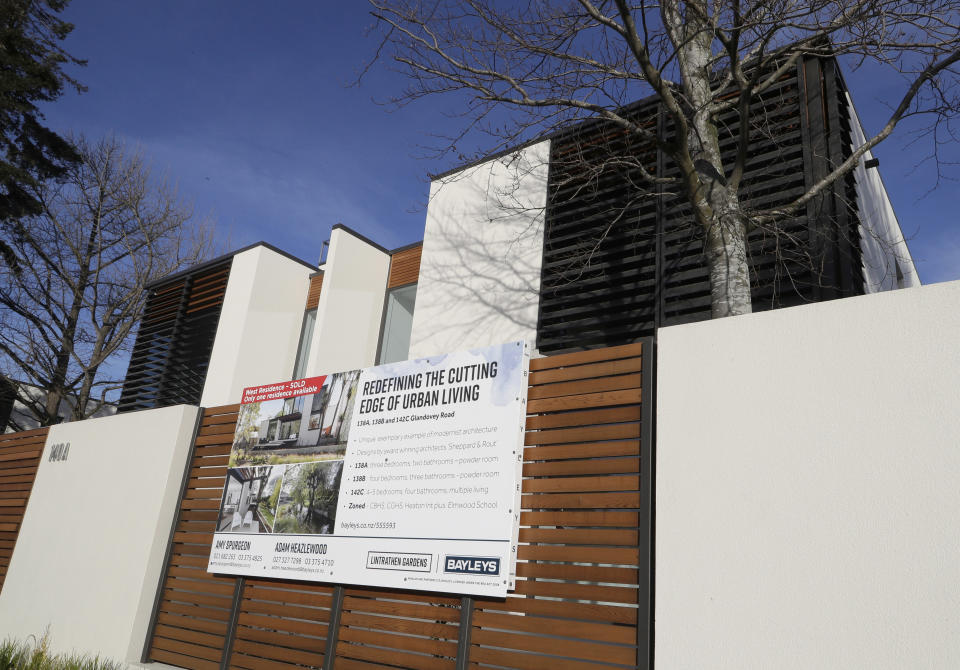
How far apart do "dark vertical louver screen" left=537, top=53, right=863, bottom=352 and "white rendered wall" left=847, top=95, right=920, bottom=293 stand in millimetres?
612

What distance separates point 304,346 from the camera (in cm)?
1339

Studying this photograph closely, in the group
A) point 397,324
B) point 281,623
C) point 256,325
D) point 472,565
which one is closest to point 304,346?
point 256,325

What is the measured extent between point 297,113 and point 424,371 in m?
6.25

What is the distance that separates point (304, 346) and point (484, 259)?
511cm

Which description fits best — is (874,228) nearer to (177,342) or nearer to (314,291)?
(314,291)

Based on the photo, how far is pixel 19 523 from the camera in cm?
974

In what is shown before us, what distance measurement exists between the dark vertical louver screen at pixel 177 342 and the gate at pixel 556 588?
8.57m

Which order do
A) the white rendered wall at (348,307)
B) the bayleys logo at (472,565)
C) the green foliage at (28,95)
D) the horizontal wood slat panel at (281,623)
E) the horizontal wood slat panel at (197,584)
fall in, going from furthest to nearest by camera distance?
the green foliage at (28,95)
the white rendered wall at (348,307)
the horizontal wood slat panel at (197,584)
the horizontal wood slat panel at (281,623)
the bayleys logo at (472,565)

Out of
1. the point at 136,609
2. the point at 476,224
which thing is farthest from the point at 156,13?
the point at 136,609

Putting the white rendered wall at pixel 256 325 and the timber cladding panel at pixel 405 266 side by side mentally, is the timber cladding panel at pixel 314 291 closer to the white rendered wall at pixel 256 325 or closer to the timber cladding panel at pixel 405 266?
the white rendered wall at pixel 256 325

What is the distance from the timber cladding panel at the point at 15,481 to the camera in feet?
31.9

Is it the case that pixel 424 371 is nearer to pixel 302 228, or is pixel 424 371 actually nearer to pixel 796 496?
pixel 796 496

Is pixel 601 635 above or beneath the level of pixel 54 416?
beneath

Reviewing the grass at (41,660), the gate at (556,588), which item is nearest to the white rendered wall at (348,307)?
the grass at (41,660)
